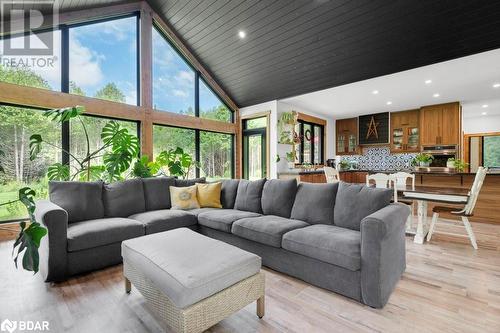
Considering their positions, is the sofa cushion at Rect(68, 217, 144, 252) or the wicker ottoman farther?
the sofa cushion at Rect(68, 217, 144, 252)

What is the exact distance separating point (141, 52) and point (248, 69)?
2312 millimetres

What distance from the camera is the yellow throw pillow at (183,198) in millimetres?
3523

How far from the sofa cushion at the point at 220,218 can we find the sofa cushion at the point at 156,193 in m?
0.72

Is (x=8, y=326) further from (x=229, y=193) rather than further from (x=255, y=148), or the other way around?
(x=255, y=148)

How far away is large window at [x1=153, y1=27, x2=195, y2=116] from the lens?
17.7 ft

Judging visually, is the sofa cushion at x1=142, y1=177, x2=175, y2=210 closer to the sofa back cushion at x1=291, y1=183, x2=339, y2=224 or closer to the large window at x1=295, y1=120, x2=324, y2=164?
the sofa back cushion at x1=291, y1=183, x2=339, y2=224

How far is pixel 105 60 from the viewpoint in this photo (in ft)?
15.1

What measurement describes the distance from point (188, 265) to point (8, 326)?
1315mm

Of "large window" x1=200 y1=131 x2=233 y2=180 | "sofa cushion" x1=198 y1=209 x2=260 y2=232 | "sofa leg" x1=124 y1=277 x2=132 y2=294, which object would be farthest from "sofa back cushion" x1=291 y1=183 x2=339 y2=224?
"large window" x1=200 y1=131 x2=233 y2=180

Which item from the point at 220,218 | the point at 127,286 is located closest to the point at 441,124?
the point at 220,218

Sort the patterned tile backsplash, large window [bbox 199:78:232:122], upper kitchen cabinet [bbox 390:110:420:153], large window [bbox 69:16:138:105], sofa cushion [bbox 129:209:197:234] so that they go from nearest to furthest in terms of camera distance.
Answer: sofa cushion [bbox 129:209:197:234], large window [bbox 69:16:138:105], large window [bbox 199:78:232:122], upper kitchen cabinet [bbox 390:110:420:153], the patterned tile backsplash

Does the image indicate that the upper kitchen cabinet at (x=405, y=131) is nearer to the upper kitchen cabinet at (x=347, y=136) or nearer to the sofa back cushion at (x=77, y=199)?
the upper kitchen cabinet at (x=347, y=136)

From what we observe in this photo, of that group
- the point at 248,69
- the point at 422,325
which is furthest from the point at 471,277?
the point at 248,69

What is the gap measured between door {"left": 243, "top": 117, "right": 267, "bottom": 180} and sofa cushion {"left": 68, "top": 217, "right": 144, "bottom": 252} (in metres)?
4.22
